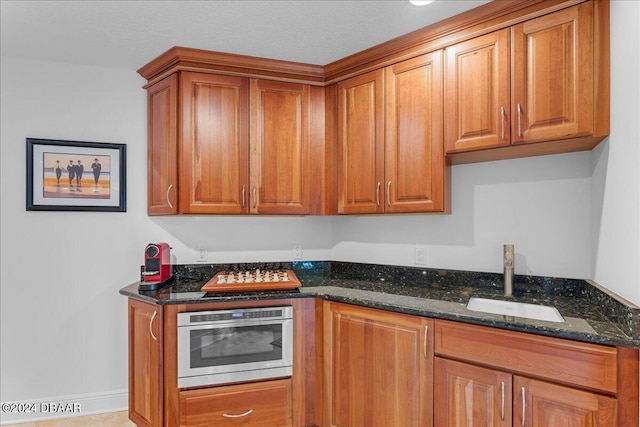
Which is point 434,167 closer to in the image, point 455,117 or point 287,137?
point 455,117

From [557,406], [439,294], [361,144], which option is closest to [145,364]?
[439,294]

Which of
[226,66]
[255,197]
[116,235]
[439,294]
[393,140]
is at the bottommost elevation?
[439,294]

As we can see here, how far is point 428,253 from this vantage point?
2.54 m

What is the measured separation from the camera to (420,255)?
258 centimetres

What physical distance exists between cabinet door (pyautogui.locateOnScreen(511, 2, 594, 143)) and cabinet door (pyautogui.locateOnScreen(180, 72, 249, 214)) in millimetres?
1635

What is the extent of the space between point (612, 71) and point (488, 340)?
126 centimetres

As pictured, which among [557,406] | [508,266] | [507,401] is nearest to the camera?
[557,406]

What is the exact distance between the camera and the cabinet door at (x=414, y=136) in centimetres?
216

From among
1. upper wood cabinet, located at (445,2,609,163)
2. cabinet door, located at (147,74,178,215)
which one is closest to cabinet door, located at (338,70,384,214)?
upper wood cabinet, located at (445,2,609,163)

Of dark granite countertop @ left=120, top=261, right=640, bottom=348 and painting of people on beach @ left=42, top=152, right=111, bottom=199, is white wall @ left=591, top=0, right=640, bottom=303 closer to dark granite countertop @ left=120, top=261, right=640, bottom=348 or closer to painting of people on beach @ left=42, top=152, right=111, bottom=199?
dark granite countertop @ left=120, top=261, right=640, bottom=348

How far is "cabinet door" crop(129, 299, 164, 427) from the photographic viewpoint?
212 cm

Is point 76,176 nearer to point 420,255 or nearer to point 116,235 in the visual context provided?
point 116,235

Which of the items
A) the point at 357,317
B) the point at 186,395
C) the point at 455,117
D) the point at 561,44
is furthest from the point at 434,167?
the point at 186,395

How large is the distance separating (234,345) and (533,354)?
59.2 inches
